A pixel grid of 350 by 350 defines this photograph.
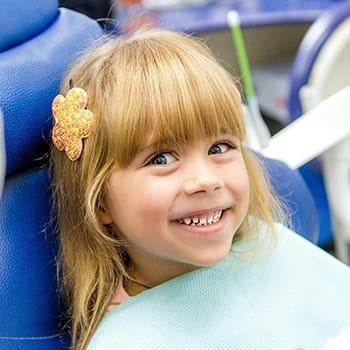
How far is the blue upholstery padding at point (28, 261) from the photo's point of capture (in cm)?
88

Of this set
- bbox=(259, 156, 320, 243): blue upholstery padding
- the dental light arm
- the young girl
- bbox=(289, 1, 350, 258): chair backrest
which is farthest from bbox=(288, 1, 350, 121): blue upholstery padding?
the young girl

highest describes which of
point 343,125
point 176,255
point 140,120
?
point 140,120

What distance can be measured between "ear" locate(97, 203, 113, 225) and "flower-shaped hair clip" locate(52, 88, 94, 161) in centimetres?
7

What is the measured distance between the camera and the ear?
873 millimetres

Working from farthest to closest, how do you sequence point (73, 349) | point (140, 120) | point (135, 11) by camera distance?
point (135, 11) → point (73, 349) → point (140, 120)

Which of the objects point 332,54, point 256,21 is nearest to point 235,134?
point 332,54

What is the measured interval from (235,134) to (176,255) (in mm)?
167

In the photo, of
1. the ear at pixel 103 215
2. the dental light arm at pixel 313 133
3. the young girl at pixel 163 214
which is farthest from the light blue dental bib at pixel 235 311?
the dental light arm at pixel 313 133

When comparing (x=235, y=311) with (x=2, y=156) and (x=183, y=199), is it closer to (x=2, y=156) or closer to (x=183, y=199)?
(x=183, y=199)

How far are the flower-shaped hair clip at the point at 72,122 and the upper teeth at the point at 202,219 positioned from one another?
16cm

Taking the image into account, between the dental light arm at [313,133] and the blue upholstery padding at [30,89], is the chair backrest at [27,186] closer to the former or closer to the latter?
the blue upholstery padding at [30,89]

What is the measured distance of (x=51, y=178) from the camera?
94 centimetres

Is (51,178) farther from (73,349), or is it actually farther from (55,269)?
(73,349)

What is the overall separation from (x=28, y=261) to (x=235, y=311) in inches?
10.8
